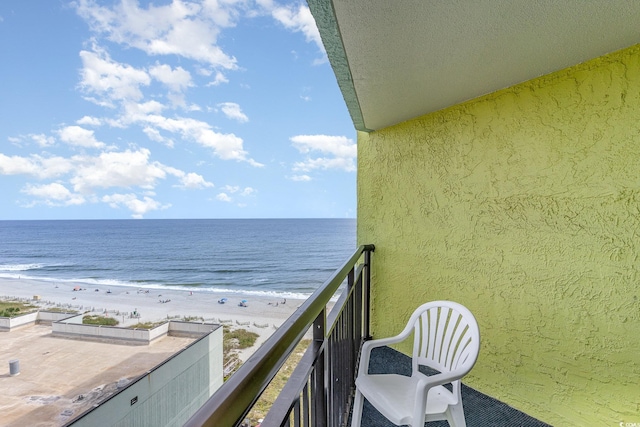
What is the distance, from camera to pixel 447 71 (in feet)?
5.49

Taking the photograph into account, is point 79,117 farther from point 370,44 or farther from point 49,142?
point 370,44

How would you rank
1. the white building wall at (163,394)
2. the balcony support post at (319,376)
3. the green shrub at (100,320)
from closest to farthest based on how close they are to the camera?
1. the balcony support post at (319,376)
2. the white building wall at (163,394)
3. the green shrub at (100,320)

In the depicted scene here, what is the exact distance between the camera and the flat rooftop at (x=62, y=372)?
748cm

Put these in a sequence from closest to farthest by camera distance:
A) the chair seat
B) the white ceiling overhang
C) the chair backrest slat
→ the white ceiling overhang, the chair seat, the chair backrest slat

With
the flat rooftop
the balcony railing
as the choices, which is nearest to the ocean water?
the flat rooftop

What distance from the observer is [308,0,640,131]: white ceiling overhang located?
115 centimetres

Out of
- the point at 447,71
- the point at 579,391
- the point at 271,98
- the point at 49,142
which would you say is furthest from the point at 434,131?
the point at 49,142

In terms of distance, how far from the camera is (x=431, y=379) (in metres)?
1.22

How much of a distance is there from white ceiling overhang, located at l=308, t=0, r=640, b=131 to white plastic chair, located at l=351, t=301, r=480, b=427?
118cm

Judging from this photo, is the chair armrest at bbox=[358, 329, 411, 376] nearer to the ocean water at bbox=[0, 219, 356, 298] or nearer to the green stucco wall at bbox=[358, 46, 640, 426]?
the green stucco wall at bbox=[358, 46, 640, 426]

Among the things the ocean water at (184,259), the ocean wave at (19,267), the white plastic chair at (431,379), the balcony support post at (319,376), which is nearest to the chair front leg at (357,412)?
the white plastic chair at (431,379)

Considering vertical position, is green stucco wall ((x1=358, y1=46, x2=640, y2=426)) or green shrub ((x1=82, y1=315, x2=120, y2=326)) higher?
green stucco wall ((x1=358, y1=46, x2=640, y2=426))

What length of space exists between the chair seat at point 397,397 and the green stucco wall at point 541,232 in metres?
0.84

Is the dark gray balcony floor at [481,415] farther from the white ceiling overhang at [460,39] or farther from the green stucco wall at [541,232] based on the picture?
the white ceiling overhang at [460,39]
